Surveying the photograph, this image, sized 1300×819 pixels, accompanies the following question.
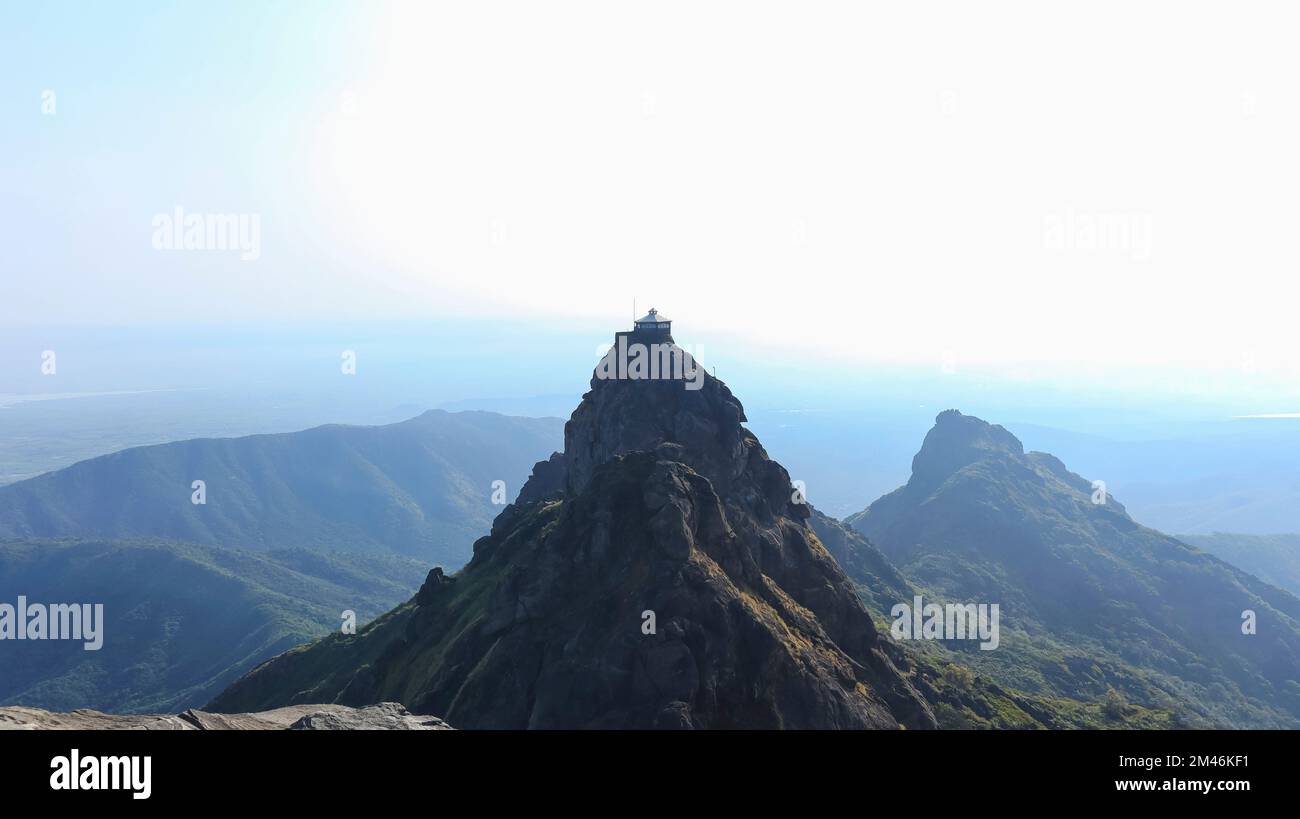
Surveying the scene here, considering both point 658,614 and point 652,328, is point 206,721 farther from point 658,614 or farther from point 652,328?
point 652,328

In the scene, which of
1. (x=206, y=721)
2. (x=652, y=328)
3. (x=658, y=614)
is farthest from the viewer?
(x=652, y=328)

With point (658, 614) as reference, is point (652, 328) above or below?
above

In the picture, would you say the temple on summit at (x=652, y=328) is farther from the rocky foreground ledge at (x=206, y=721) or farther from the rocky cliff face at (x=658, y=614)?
the rocky foreground ledge at (x=206, y=721)

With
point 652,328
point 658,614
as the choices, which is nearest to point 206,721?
point 658,614

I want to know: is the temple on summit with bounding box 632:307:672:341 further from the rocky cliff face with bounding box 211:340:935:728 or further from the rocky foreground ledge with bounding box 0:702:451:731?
the rocky foreground ledge with bounding box 0:702:451:731
